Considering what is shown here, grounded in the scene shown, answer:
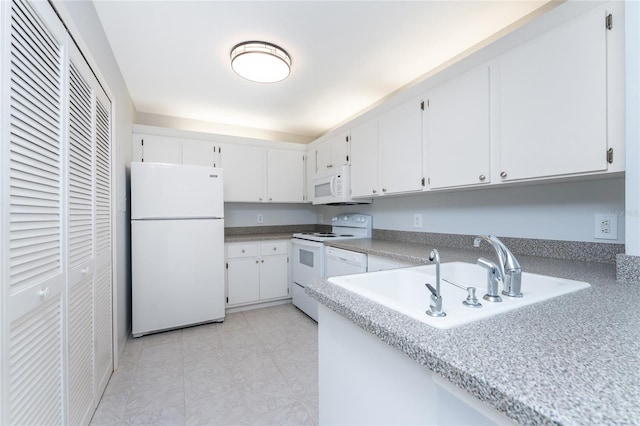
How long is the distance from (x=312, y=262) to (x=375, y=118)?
1.56 meters

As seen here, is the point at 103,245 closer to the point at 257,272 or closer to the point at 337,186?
the point at 257,272

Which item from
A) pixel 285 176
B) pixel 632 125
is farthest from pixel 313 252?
pixel 632 125

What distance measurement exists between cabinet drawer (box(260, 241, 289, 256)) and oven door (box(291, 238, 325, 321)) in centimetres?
11

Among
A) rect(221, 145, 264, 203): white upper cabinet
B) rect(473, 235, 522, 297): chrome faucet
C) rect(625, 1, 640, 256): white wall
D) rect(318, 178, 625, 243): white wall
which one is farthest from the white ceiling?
rect(473, 235, 522, 297): chrome faucet

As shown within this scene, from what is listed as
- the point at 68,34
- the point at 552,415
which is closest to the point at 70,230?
the point at 68,34

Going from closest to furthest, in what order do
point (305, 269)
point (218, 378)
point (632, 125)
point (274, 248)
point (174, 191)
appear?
point (632, 125) < point (218, 378) < point (174, 191) < point (305, 269) < point (274, 248)

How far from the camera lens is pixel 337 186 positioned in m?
2.98

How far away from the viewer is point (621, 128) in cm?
114

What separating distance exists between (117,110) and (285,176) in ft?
6.28

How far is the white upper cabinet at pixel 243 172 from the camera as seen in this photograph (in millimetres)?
3344

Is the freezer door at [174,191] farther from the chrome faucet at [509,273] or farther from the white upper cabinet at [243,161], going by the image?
the chrome faucet at [509,273]

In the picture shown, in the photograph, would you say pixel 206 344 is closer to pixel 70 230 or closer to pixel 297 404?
pixel 297 404

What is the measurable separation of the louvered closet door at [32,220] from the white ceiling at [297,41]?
0.86 m

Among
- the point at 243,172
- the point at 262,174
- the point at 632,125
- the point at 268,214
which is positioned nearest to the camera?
the point at 632,125
